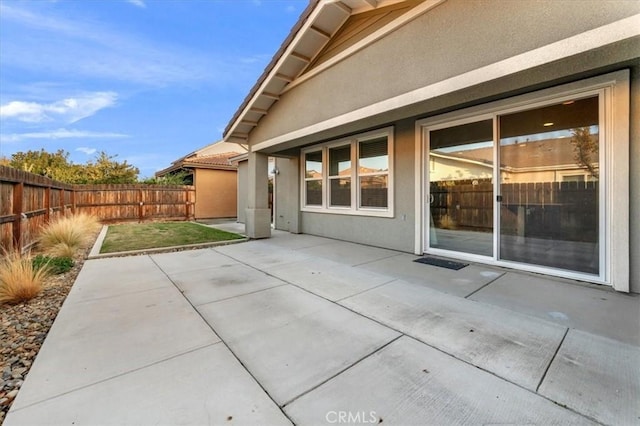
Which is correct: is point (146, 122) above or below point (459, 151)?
above

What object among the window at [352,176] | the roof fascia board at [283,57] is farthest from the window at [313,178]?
the roof fascia board at [283,57]

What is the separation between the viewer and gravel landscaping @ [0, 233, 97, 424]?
222 cm

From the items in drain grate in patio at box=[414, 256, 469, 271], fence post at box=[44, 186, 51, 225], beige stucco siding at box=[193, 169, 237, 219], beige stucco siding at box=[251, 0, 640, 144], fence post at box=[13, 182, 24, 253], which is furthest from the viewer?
beige stucco siding at box=[193, 169, 237, 219]

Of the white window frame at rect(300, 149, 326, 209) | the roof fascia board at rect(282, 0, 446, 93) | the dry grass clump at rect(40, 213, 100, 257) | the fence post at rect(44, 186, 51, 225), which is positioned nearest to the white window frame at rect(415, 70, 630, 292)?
the roof fascia board at rect(282, 0, 446, 93)

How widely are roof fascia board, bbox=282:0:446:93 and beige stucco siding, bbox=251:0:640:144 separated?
8cm

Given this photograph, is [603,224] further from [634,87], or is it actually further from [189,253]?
[189,253]

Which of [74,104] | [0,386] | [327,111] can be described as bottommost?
[0,386]

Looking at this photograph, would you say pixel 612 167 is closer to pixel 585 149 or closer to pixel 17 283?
pixel 585 149

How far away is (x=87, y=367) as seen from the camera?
2375 millimetres

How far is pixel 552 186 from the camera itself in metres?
4.69

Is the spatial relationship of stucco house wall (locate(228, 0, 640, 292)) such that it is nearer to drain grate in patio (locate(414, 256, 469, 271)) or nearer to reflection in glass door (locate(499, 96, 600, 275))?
reflection in glass door (locate(499, 96, 600, 275))

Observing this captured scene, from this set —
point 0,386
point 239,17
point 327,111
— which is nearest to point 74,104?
point 239,17

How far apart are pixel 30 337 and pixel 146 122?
52.1 meters

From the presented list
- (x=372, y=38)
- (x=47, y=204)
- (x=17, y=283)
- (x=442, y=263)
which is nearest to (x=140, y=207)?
(x=47, y=204)
